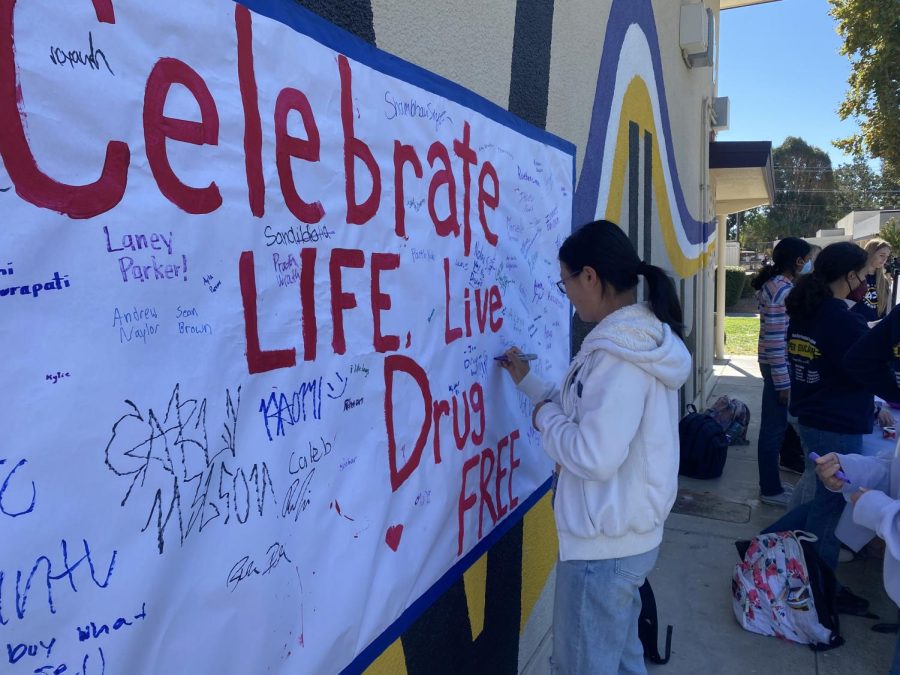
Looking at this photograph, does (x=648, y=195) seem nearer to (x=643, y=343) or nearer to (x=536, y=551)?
(x=536, y=551)

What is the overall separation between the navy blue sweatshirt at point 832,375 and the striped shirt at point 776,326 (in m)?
1.01

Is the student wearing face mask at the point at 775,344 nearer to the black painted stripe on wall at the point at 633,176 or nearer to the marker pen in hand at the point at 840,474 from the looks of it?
the black painted stripe on wall at the point at 633,176

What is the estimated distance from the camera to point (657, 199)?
510 centimetres

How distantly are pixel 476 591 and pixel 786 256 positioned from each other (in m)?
3.59

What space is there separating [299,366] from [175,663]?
538 millimetres

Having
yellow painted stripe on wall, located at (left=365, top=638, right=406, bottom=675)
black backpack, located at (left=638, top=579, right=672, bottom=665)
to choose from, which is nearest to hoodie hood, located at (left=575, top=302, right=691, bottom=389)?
yellow painted stripe on wall, located at (left=365, top=638, right=406, bottom=675)

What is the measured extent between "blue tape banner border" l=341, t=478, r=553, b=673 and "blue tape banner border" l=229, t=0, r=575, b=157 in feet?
4.44

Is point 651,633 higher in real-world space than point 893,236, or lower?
lower

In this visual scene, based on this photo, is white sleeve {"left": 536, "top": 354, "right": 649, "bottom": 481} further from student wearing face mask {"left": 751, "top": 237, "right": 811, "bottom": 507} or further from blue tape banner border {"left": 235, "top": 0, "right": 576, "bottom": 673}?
student wearing face mask {"left": 751, "top": 237, "right": 811, "bottom": 507}

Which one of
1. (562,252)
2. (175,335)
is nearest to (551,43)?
(562,252)

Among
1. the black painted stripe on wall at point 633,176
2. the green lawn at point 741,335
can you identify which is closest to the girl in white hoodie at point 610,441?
the black painted stripe on wall at point 633,176

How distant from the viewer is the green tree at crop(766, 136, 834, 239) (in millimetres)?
46656

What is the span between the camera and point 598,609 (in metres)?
1.88
